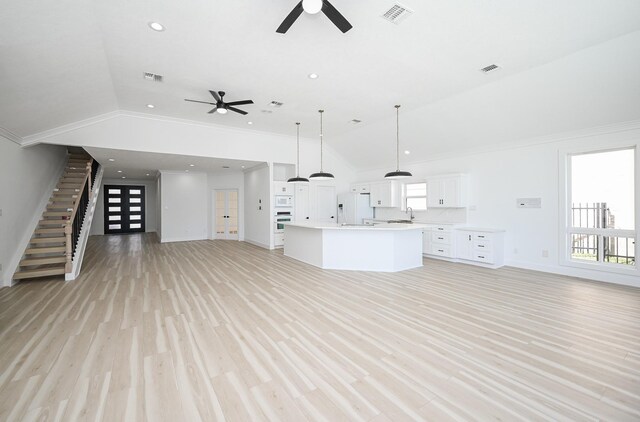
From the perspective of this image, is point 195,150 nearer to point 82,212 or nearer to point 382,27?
point 82,212

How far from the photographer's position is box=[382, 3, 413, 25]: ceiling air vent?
3.05 metres

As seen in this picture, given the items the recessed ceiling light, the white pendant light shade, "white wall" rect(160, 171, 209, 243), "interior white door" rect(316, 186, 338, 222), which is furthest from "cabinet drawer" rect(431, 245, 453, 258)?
"white wall" rect(160, 171, 209, 243)

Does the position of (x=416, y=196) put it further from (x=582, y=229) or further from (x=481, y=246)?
(x=582, y=229)

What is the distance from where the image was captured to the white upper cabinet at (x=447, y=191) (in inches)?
274

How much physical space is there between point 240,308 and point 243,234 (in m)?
7.39

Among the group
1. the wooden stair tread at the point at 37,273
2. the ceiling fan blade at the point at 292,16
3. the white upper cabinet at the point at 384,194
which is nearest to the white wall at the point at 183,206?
the wooden stair tread at the point at 37,273

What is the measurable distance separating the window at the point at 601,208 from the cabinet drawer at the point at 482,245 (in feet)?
4.35

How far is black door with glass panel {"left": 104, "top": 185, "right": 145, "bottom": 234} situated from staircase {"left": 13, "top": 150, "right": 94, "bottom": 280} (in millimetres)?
5242

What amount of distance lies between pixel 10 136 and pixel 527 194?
10056 mm

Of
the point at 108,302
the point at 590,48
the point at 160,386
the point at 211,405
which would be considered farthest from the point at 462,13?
the point at 108,302

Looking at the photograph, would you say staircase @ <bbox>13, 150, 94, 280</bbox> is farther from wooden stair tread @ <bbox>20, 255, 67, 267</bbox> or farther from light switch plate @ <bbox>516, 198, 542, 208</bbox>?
light switch plate @ <bbox>516, 198, 542, 208</bbox>

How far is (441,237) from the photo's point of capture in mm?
7082

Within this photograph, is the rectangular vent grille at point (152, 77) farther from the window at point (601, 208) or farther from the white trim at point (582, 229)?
the window at point (601, 208)

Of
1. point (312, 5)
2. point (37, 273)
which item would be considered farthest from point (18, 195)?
point (312, 5)
